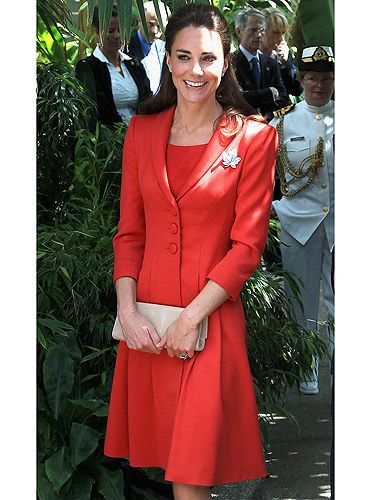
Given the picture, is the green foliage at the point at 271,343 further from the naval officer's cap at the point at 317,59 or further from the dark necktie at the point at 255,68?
the dark necktie at the point at 255,68

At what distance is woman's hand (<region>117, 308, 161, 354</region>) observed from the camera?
3.31 meters

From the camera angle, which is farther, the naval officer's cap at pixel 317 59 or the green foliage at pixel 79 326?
the naval officer's cap at pixel 317 59

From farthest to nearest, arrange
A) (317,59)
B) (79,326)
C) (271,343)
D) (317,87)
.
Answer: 1. (317,87)
2. (317,59)
3. (271,343)
4. (79,326)

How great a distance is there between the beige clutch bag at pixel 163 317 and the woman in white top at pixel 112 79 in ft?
7.89

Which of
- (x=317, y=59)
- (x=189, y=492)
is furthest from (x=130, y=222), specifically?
(x=317, y=59)

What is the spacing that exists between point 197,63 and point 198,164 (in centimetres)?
28

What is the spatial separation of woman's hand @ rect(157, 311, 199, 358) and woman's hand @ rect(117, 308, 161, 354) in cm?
5

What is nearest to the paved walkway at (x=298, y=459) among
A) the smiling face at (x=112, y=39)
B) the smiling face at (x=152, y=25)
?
the smiling face at (x=112, y=39)

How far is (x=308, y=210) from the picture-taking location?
5719 mm

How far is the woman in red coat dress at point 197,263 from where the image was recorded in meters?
3.24

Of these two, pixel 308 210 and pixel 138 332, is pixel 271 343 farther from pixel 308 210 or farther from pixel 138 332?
pixel 138 332
